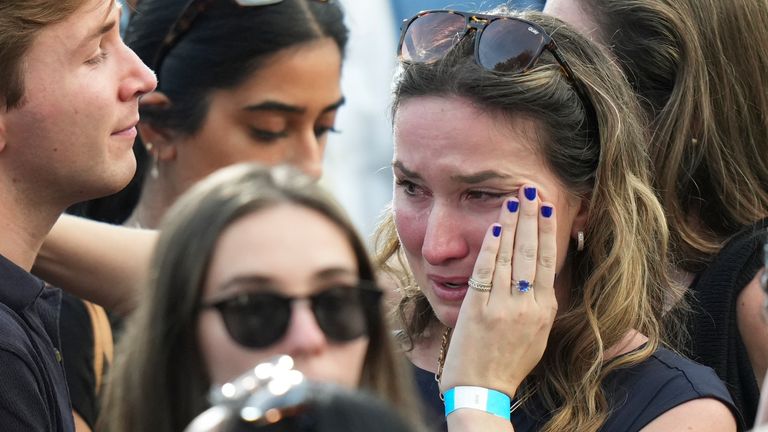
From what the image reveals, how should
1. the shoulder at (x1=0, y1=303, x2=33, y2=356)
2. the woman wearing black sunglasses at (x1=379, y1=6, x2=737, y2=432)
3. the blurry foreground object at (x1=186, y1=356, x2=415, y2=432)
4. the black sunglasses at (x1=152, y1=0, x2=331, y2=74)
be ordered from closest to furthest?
1. the blurry foreground object at (x1=186, y1=356, x2=415, y2=432)
2. the shoulder at (x1=0, y1=303, x2=33, y2=356)
3. the woman wearing black sunglasses at (x1=379, y1=6, x2=737, y2=432)
4. the black sunglasses at (x1=152, y1=0, x2=331, y2=74)

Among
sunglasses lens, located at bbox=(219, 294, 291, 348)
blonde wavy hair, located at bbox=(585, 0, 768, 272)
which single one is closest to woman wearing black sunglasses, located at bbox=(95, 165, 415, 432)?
sunglasses lens, located at bbox=(219, 294, 291, 348)

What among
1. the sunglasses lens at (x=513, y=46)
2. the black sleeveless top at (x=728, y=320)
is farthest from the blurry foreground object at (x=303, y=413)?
the black sleeveless top at (x=728, y=320)

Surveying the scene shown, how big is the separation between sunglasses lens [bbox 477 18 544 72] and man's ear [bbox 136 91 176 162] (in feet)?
5.46

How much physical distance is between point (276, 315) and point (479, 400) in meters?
1.01

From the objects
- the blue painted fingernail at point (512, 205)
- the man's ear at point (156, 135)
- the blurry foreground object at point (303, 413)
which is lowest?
the man's ear at point (156, 135)

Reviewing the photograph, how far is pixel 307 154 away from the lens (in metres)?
4.32

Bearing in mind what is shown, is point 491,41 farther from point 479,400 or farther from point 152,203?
point 152,203

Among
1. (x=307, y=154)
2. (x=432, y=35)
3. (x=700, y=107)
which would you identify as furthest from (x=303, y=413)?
(x=307, y=154)

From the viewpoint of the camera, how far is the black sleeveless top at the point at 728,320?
3.06 meters

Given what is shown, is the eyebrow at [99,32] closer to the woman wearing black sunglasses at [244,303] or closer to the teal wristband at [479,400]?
the woman wearing black sunglasses at [244,303]

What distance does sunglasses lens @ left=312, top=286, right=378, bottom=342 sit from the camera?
1892mm

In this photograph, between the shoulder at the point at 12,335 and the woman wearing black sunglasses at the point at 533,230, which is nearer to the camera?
the shoulder at the point at 12,335

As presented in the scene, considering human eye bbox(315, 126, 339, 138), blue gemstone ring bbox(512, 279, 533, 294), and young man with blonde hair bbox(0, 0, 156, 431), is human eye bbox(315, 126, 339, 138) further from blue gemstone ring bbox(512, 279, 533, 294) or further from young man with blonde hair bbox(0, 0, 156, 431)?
blue gemstone ring bbox(512, 279, 533, 294)

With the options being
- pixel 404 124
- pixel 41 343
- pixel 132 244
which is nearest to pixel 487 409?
pixel 404 124
